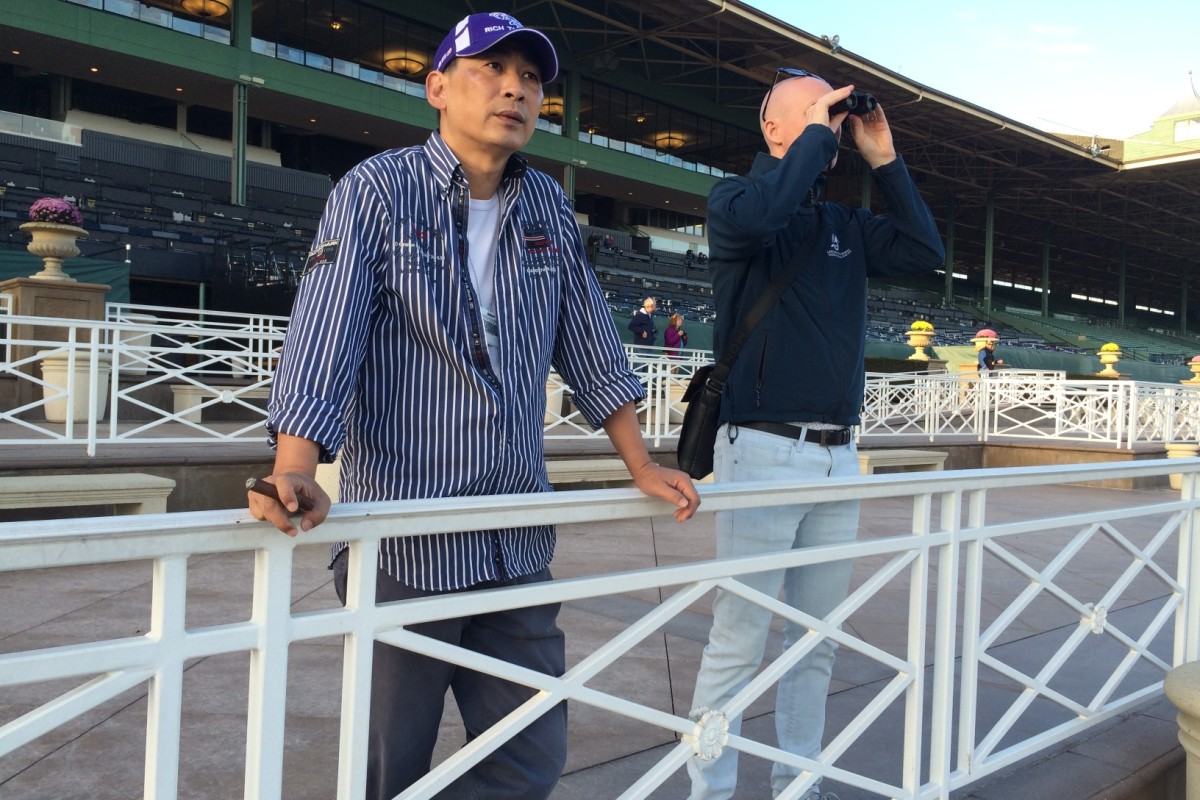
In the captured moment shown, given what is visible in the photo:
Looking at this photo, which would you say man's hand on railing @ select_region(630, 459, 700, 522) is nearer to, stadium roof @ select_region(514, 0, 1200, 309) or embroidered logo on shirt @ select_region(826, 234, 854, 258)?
embroidered logo on shirt @ select_region(826, 234, 854, 258)

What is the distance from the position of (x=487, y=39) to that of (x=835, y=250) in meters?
1.19

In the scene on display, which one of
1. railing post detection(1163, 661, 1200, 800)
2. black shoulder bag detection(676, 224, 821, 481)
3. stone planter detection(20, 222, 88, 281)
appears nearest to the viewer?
black shoulder bag detection(676, 224, 821, 481)

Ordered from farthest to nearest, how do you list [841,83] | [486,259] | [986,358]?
[841,83] → [986,358] → [486,259]

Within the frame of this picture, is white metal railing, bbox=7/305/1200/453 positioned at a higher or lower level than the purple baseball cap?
lower

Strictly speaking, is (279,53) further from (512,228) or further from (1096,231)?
(1096,231)

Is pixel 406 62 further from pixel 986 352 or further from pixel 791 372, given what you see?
pixel 791 372

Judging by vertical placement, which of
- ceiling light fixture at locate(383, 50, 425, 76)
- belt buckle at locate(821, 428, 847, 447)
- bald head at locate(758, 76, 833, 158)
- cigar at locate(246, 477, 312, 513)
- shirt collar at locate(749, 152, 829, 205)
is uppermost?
ceiling light fixture at locate(383, 50, 425, 76)

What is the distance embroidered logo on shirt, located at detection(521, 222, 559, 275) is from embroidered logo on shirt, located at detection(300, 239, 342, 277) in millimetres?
333

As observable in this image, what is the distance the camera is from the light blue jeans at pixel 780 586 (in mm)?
2219

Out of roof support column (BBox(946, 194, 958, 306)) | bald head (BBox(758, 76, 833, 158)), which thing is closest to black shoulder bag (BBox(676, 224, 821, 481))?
bald head (BBox(758, 76, 833, 158))

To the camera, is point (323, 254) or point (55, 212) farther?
point (55, 212)

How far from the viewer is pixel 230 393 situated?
7.15 metres

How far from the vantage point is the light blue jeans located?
2.22 meters

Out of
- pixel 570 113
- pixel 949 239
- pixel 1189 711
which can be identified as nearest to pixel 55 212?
pixel 1189 711
